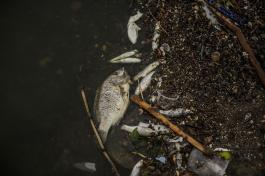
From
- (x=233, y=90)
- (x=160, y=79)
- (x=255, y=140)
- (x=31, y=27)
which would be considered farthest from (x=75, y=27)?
(x=255, y=140)

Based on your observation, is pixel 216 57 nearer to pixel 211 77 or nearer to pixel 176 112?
A: pixel 211 77

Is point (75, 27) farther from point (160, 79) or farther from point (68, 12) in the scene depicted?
point (160, 79)

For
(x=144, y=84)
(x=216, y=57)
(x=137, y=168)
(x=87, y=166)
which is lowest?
(x=87, y=166)

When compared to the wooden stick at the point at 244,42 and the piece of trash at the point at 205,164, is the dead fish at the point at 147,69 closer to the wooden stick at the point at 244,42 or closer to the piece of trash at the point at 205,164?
the wooden stick at the point at 244,42

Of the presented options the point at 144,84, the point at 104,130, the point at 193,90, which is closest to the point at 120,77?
the point at 144,84

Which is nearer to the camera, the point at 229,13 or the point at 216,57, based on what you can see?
the point at 216,57

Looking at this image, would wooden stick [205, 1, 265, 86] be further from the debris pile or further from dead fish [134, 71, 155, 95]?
dead fish [134, 71, 155, 95]
